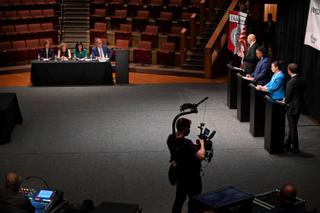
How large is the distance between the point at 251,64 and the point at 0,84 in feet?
20.8

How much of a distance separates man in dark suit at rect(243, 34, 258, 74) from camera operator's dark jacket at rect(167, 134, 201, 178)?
229 inches

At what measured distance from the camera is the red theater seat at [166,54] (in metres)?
15.9

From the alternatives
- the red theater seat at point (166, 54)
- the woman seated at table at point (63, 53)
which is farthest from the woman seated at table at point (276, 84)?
the red theater seat at point (166, 54)

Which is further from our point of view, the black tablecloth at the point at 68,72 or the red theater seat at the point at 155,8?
the red theater seat at the point at 155,8

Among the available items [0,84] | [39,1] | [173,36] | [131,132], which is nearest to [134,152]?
[131,132]

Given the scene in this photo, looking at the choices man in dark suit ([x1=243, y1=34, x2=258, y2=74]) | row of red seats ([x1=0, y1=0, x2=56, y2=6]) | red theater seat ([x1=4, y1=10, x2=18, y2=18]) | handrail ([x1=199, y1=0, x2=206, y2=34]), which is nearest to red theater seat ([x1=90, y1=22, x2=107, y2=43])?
row of red seats ([x1=0, y1=0, x2=56, y2=6])

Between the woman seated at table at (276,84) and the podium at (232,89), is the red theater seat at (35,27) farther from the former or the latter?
the woman seated at table at (276,84)

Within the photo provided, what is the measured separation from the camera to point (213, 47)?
14969mm

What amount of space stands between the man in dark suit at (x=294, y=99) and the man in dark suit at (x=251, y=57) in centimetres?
268

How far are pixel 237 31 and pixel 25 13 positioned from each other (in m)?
7.07

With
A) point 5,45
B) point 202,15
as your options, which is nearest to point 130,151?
point 202,15

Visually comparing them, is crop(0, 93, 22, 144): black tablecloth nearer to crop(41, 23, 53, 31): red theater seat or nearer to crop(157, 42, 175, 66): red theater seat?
crop(157, 42, 175, 66): red theater seat

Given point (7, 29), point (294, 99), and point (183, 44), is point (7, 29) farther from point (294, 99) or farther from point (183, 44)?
→ point (294, 99)

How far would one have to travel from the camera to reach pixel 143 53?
1625 cm
